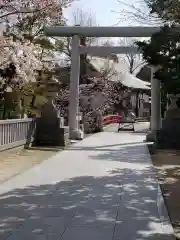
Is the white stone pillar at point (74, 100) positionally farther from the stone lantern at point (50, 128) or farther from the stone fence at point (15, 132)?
the stone fence at point (15, 132)

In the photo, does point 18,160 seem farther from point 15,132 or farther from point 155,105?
point 155,105

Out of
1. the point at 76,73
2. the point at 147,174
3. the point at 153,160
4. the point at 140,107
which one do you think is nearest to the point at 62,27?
the point at 76,73

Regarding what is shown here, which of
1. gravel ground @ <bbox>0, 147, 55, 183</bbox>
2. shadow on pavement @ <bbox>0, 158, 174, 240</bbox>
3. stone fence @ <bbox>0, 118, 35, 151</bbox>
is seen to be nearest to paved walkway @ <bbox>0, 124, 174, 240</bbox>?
shadow on pavement @ <bbox>0, 158, 174, 240</bbox>

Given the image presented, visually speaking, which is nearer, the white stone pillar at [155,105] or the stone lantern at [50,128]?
the stone lantern at [50,128]

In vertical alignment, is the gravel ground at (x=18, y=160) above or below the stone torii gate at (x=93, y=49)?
below

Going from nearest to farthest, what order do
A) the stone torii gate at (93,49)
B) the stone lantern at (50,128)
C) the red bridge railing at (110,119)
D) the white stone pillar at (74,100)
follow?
1. the stone lantern at (50,128)
2. the stone torii gate at (93,49)
3. the white stone pillar at (74,100)
4. the red bridge railing at (110,119)

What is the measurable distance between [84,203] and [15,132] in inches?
313

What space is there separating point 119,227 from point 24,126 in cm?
1040

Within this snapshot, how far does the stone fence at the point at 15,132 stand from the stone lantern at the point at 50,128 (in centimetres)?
60

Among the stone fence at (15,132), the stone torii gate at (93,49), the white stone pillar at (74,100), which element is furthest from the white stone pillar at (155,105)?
the stone fence at (15,132)

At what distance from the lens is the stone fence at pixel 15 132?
1313 cm

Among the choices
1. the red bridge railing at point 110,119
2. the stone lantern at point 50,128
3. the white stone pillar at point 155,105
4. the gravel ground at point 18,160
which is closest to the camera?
the gravel ground at point 18,160

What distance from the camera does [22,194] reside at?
7402 millimetres

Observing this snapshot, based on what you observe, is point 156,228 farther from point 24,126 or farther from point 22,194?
point 24,126
